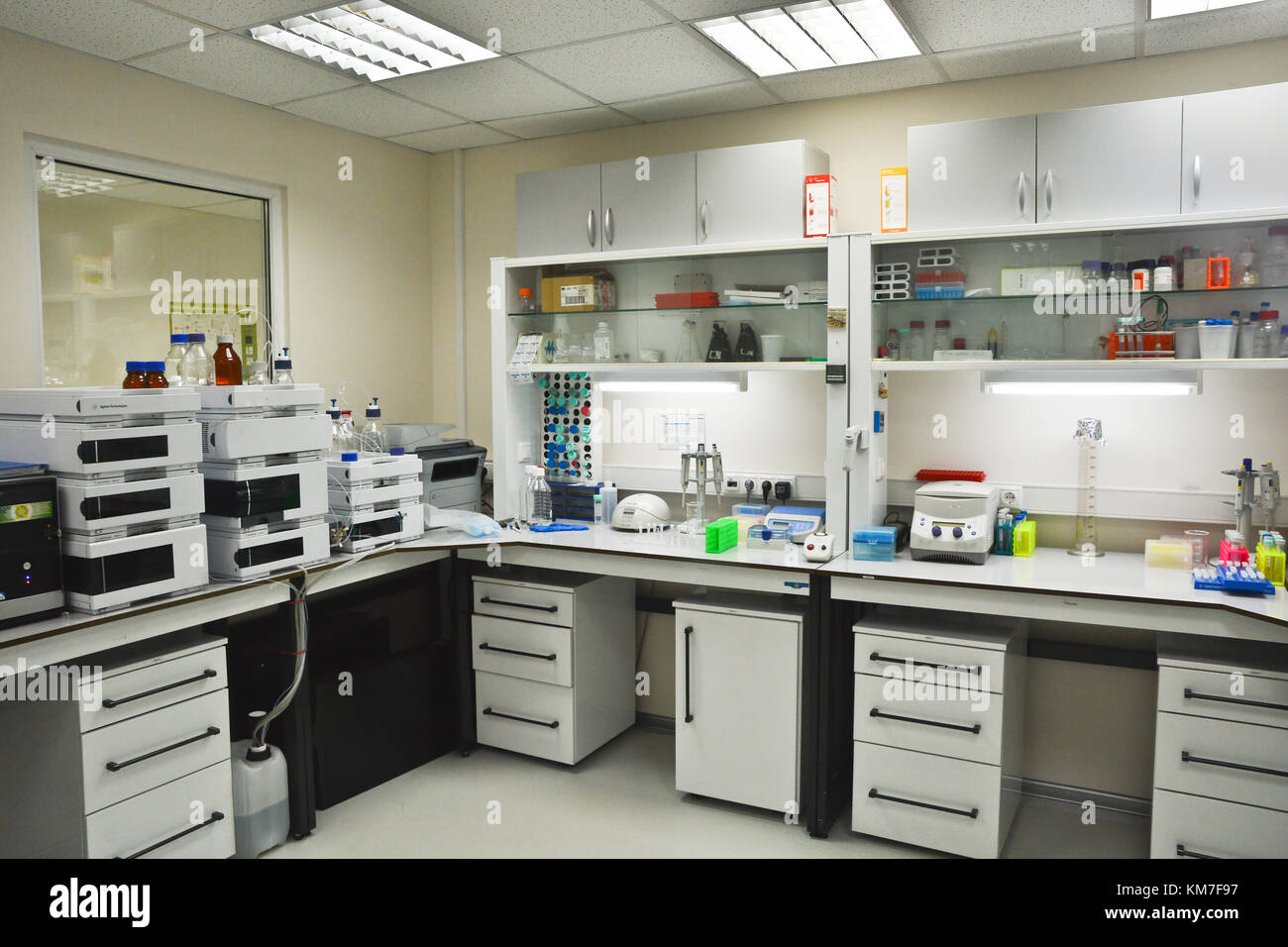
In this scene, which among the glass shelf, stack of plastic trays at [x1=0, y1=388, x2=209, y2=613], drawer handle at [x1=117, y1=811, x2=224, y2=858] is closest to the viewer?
stack of plastic trays at [x1=0, y1=388, x2=209, y2=613]

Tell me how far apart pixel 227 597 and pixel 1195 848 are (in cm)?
284

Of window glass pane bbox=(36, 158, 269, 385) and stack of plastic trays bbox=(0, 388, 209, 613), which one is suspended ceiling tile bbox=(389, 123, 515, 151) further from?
stack of plastic trays bbox=(0, 388, 209, 613)

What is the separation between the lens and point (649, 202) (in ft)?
12.2

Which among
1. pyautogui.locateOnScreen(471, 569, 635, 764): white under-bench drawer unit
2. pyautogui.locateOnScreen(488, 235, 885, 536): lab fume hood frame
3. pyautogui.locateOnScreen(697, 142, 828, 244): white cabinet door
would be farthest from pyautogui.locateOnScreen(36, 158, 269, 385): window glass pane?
Answer: pyautogui.locateOnScreen(697, 142, 828, 244): white cabinet door

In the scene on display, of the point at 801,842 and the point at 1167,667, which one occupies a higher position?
the point at 1167,667

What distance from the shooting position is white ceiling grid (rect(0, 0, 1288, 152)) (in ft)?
9.17

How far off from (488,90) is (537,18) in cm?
78

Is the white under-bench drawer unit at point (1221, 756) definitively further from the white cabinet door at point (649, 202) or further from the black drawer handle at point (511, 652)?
the white cabinet door at point (649, 202)

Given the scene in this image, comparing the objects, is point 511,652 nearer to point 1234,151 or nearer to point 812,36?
point 812,36

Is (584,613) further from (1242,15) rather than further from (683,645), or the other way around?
(1242,15)

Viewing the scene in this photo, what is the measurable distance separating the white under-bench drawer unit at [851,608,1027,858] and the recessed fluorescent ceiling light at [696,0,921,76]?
191cm

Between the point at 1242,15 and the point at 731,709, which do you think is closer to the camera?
the point at 1242,15

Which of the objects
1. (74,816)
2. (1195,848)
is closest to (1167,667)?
(1195,848)

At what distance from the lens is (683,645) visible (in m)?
3.24
